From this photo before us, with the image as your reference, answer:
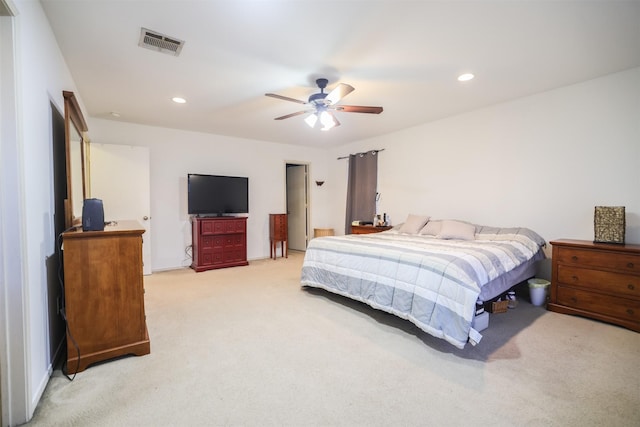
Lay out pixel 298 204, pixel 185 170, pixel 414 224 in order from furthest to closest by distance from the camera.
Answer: pixel 298 204 → pixel 185 170 → pixel 414 224

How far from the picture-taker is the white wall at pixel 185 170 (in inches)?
188

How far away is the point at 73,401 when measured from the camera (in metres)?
1.68

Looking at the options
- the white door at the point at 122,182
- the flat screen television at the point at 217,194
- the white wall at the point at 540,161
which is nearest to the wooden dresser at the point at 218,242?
the flat screen television at the point at 217,194

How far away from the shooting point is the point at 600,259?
108 inches

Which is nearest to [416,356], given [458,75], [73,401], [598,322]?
[598,322]

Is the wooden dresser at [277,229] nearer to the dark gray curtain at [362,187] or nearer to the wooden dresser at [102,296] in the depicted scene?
the dark gray curtain at [362,187]

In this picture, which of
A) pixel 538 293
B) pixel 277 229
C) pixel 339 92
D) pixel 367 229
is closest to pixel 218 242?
pixel 277 229

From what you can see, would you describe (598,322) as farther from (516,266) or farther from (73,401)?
(73,401)

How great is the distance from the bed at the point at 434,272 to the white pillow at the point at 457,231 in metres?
0.01

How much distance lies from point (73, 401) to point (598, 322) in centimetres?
431

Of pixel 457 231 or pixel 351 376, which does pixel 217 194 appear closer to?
pixel 457 231

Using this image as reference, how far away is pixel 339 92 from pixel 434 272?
6.16 feet

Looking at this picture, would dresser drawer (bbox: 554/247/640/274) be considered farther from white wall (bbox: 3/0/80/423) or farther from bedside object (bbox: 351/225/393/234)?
white wall (bbox: 3/0/80/423)

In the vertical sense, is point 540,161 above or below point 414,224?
above
